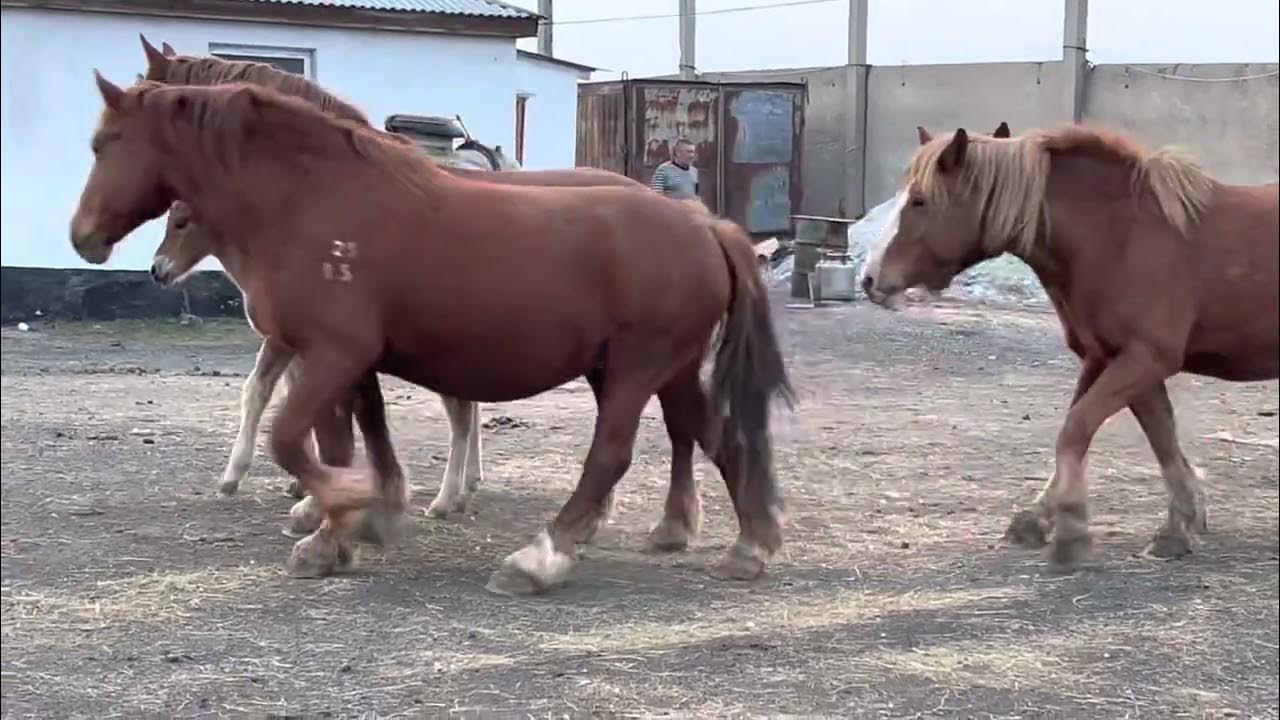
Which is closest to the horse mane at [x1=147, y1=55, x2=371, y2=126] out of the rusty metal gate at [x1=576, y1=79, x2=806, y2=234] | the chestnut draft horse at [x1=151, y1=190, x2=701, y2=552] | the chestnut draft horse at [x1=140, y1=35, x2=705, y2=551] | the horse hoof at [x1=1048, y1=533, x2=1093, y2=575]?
the chestnut draft horse at [x1=140, y1=35, x2=705, y2=551]

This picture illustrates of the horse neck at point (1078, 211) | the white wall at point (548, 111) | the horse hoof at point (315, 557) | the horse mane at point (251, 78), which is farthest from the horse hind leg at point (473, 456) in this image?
the white wall at point (548, 111)

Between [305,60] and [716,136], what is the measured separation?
367 inches

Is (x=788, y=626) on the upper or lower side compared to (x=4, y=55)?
lower

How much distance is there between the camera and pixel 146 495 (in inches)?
186

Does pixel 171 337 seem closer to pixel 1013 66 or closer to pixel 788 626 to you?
pixel 788 626

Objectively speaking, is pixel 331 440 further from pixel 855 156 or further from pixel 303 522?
pixel 855 156

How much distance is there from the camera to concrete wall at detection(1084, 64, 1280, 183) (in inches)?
124

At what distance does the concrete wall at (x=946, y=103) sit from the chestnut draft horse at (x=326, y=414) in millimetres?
1815

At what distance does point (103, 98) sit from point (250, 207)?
0.80 meters

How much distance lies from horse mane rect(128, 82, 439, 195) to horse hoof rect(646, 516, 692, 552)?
142cm

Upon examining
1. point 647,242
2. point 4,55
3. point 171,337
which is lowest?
point 171,337

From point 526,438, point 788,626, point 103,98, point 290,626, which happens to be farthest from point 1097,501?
point 103,98

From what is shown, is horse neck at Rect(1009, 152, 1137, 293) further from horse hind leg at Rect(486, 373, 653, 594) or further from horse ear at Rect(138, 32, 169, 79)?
horse ear at Rect(138, 32, 169, 79)

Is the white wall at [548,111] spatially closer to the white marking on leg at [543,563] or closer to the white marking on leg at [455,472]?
the white marking on leg at [455,472]
